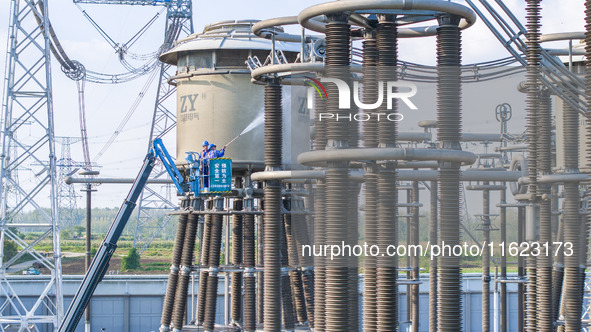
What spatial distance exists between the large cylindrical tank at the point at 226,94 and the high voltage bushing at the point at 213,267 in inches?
65.0

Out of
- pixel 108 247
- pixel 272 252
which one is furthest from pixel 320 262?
pixel 108 247

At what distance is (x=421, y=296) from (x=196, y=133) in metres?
28.0

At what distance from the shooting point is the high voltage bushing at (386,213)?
15531mm

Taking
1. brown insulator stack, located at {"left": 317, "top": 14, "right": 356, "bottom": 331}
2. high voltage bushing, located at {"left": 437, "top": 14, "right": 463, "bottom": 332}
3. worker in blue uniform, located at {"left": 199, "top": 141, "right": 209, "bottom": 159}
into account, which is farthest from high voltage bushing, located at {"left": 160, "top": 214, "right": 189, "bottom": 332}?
high voltage bushing, located at {"left": 437, "top": 14, "right": 463, "bottom": 332}

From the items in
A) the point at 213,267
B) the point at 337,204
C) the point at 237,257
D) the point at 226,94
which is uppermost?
the point at 226,94

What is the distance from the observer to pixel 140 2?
6091cm

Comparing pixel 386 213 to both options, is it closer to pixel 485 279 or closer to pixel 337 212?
pixel 337 212

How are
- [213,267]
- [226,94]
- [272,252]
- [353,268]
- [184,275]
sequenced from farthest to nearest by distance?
1. [184,275]
2. [226,94]
3. [213,267]
4. [272,252]
5. [353,268]

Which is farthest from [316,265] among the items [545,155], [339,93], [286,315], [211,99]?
[211,99]

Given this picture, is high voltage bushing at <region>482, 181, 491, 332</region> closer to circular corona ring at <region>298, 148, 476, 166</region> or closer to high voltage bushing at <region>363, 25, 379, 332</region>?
high voltage bushing at <region>363, 25, 379, 332</region>

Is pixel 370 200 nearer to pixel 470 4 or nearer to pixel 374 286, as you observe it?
pixel 374 286

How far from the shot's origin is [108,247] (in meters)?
28.5

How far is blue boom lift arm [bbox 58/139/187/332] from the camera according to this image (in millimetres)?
28031

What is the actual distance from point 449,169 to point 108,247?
1538cm
